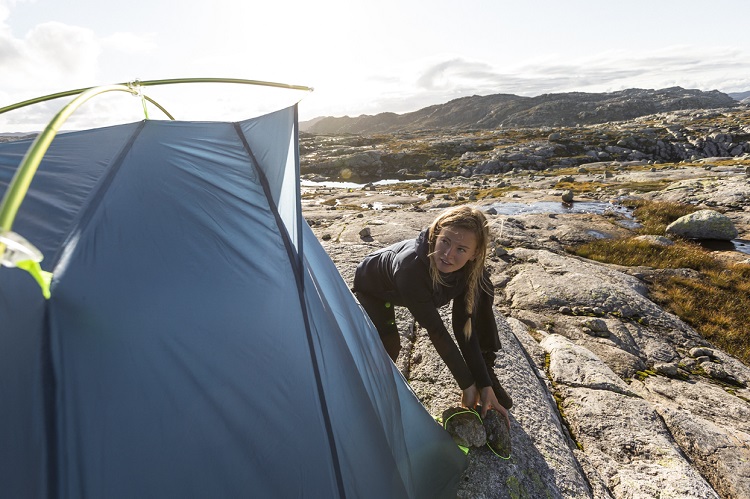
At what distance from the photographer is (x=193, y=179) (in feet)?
8.62

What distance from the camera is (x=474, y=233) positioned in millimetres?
3428

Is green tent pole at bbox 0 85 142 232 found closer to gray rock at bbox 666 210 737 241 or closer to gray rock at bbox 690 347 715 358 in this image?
gray rock at bbox 690 347 715 358

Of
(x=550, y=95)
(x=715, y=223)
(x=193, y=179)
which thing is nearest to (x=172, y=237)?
(x=193, y=179)

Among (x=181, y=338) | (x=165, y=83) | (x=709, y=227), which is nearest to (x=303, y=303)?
(x=181, y=338)

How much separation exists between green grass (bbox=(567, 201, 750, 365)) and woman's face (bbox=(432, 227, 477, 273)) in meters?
8.46

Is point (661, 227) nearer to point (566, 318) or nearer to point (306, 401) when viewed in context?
point (566, 318)

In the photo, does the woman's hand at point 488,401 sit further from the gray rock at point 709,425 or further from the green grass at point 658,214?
the green grass at point 658,214

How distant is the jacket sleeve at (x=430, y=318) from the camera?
3.42 metres

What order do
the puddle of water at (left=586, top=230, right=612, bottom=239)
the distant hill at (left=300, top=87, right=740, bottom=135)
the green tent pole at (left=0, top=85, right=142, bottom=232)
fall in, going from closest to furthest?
the green tent pole at (left=0, top=85, right=142, bottom=232) < the puddle of water at (left=586, top=230, right=612, bottom=239) < the distant hill at (left=300, top=87, right=740, bottom=135)

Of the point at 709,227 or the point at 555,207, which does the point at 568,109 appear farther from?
the point at 709,227

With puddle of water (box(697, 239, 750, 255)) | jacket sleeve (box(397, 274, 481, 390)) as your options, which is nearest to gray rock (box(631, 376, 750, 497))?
jacket sleeve (box(397, 274, 481, 390))

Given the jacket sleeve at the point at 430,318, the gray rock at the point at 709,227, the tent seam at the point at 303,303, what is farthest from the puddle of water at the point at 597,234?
the tent seam at the point at 303,303

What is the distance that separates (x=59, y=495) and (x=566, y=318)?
8.46m

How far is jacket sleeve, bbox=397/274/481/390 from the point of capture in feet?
11.2
